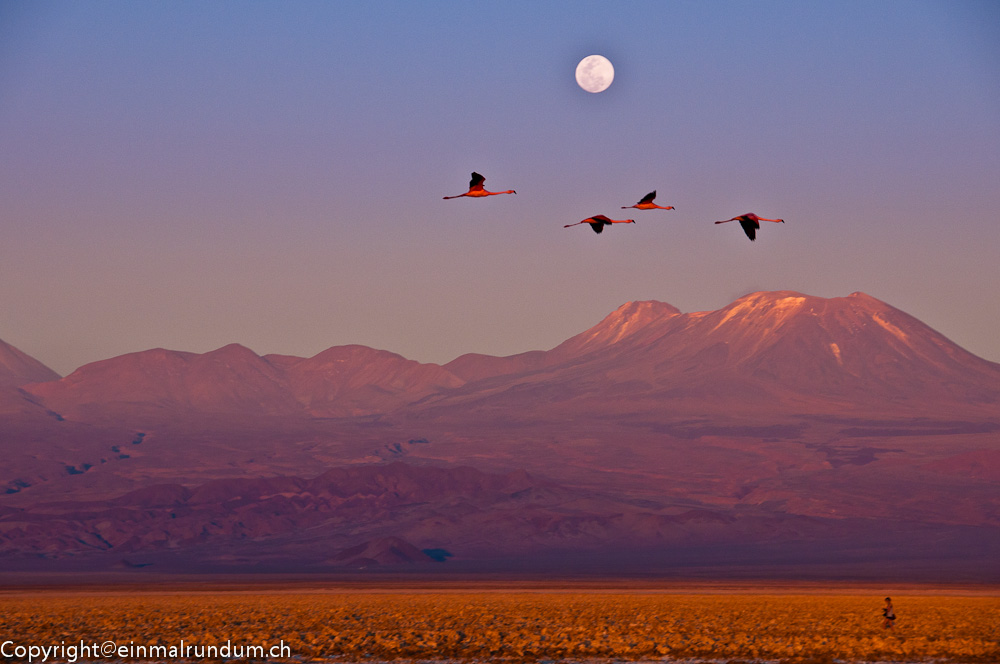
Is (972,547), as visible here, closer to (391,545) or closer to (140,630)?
(391,545)

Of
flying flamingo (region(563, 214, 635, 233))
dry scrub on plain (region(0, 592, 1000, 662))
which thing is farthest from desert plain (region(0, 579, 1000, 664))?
flying flamingo (region(563, 214, 635, 233))

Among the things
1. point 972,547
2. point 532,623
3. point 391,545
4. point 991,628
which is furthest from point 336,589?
point 972,547

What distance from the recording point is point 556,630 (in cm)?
4909

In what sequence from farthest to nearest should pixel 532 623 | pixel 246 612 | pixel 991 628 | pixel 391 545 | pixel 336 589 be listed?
pixel 391 545 → pixel 336 589 → pixel 246 612 → pixel 532 623 → pixel 991 628

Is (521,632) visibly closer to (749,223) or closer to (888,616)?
(888,616)

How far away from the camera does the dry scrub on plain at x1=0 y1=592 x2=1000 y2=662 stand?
4212 cm

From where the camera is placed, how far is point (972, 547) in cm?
17962

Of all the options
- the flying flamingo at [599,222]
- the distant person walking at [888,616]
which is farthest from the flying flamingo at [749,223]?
the distant person walking at [888,616]

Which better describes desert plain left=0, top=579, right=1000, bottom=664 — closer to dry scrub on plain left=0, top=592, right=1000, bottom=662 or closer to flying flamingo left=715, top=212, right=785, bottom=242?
dry scrub on plain left=0, top=592, right=1000, bottom=662

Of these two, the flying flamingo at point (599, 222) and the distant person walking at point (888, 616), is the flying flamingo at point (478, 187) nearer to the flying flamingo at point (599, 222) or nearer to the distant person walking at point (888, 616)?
the flying flamingo at point (599, 222)

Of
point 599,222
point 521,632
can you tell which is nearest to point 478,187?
point 599,222

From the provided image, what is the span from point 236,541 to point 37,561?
3210cm

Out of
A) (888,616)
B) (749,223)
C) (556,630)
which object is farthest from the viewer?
(556,630)

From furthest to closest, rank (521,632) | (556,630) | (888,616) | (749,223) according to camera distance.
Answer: (556,630), (521,632), (888,616), (749,223)
